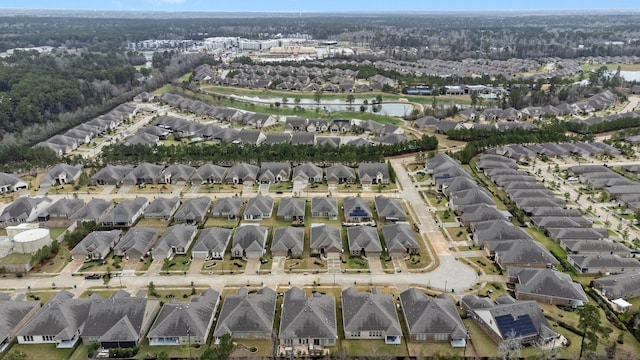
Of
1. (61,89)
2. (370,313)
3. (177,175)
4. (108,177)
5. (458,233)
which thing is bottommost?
(458,233)

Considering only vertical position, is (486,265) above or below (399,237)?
below

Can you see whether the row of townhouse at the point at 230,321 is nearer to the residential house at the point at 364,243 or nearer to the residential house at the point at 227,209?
the residential house at the point at 364,243

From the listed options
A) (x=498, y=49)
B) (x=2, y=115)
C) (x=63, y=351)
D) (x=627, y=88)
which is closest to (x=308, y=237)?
(x=63, y=351)

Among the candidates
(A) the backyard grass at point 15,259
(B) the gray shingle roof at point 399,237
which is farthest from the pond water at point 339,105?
(A) the backyard grass at point 15,259

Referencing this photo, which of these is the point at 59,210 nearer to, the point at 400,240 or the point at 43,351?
the point at 43,351

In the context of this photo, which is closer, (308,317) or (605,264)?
(308,317)

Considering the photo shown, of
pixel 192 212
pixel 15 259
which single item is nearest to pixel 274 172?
pixel 192 212

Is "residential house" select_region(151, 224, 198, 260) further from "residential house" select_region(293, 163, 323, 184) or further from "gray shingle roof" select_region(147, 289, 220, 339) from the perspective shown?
"residential house" select_region(293, 163, 323, 184)
